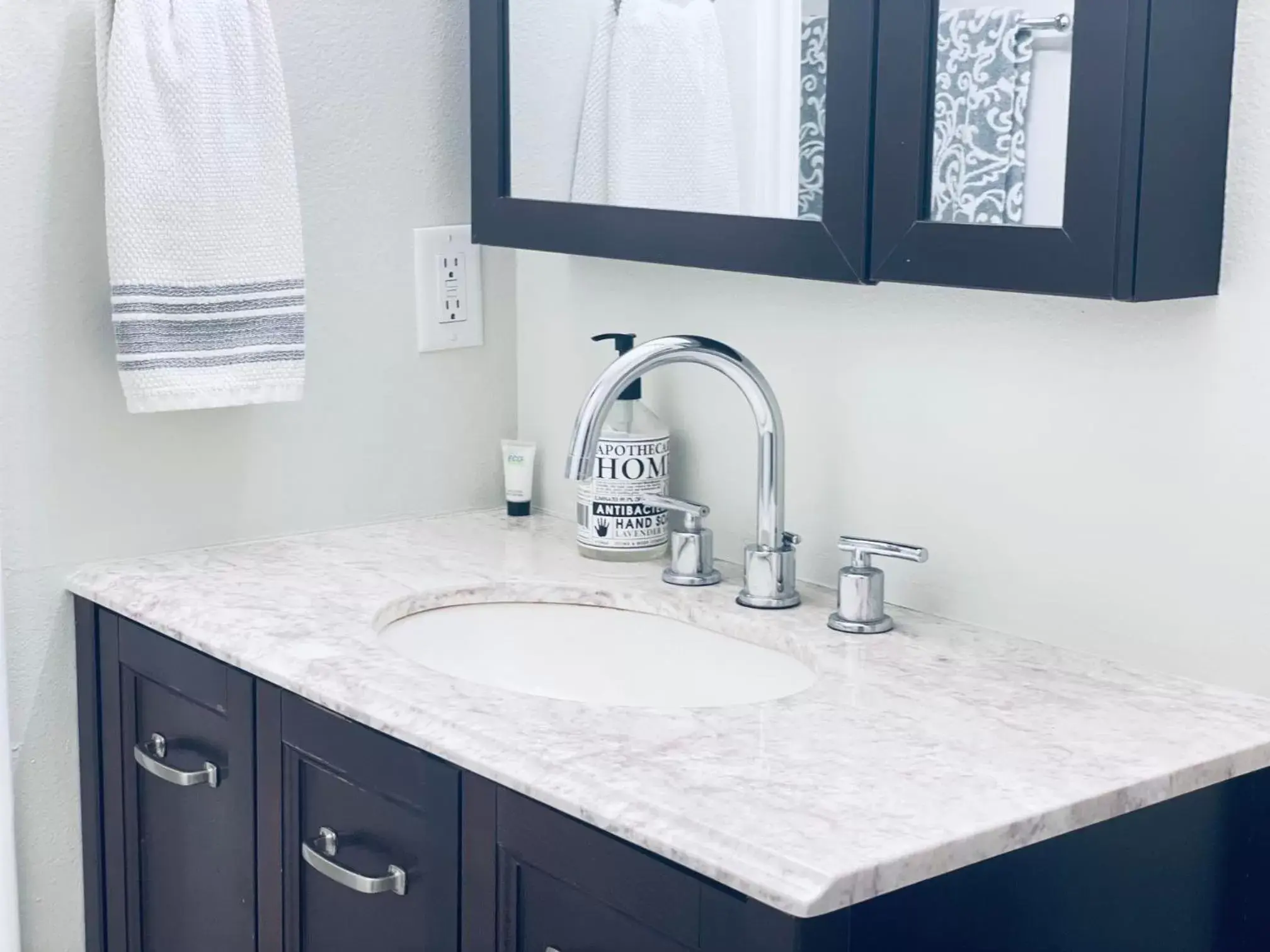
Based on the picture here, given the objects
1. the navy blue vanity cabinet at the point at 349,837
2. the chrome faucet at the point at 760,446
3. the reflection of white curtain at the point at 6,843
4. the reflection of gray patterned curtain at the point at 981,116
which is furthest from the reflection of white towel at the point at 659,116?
the reflection of white curtain at the point at 6,843

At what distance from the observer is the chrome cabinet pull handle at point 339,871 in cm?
124

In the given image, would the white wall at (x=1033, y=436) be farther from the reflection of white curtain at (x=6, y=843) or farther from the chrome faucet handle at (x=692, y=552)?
the reflection of white curtain at (x=6, y=843)

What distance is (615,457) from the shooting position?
1571 millimetres

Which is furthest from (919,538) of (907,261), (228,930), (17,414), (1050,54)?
(17,414)

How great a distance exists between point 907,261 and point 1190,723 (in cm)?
38

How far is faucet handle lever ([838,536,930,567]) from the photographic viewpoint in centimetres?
133

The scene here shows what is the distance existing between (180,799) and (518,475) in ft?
1.65

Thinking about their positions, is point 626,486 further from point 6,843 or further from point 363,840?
point 6,843

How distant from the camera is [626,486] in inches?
62.2

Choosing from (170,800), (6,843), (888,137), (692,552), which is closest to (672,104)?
(888,137)

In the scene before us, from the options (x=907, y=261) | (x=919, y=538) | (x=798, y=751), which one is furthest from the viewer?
(x=919, y=538)

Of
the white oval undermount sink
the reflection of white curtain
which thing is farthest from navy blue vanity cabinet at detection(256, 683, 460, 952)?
the reflection of white curtain

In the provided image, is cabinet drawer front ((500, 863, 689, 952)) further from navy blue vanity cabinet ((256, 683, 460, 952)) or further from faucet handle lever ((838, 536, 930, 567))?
faucet handle lever ((838, 536, 930, 567))

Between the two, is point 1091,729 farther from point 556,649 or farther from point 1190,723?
point 556,649
